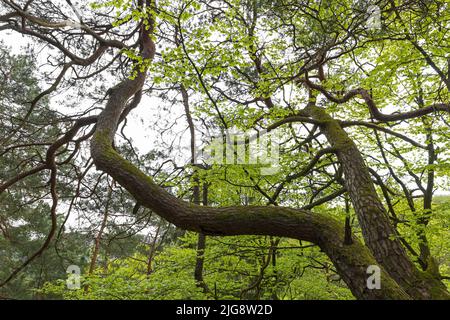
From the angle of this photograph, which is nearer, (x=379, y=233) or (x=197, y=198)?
(x=379, y=233)

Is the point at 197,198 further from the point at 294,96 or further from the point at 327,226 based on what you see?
the point at 327,226

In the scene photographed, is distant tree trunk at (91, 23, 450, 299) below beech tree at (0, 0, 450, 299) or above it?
below

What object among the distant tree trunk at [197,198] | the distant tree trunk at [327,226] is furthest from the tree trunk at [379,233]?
the distant tree trunk at [197,198]

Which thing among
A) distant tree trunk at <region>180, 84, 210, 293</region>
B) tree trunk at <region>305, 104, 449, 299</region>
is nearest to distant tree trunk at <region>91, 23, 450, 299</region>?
tree trunk at <region>305, 104, 449, 299</region>

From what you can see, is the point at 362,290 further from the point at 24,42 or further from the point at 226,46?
the point at 24,42

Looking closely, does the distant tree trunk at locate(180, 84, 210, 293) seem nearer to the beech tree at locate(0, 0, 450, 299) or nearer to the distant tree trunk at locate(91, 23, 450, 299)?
the beech tree at locate(0, 0, 450, 299)

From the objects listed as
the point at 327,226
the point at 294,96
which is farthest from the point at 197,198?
the point at 327,226

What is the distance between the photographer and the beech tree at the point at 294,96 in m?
2.62

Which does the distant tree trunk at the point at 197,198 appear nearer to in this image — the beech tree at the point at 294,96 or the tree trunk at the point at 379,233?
the beech tree at the point at 294,96

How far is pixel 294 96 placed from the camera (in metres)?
5.42

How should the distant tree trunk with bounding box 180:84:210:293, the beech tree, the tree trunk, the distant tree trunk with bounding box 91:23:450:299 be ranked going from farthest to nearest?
the distant tree trunk with bounding box 180:84:210:293, the tree trunk, the beech tree, the distant tree trunk with bounding box 91:23:450:299

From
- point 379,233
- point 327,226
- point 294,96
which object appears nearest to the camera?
point 327,226

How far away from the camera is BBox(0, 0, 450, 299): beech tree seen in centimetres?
262

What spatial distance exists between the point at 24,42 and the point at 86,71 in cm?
105
